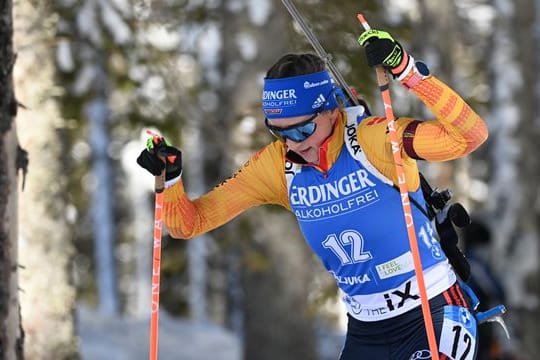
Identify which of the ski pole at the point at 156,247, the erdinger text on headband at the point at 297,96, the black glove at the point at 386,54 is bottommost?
the ski pole at the point at 156,247

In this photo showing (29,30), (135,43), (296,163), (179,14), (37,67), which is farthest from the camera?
(135,43)

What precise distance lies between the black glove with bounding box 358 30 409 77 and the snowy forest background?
1.86 meters

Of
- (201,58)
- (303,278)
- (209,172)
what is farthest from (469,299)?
(209,172)

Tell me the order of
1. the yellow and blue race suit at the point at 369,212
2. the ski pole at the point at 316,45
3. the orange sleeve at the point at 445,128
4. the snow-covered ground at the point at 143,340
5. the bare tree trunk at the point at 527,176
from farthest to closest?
the bare tree trunk at the point at 527,176 → the snow-covered ground at the point at 143,340 → the ski pole at the point at 316,45 → the yellow and blue race suit at the point at 369,212 → the orange sleeve at the point at 445,128

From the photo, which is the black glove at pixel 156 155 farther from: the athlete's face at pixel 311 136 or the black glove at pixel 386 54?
the black glove at pixel 386 54

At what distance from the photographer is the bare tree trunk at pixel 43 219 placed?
27.9ft

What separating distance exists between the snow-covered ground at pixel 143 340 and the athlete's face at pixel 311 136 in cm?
762

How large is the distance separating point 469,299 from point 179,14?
5814 mm

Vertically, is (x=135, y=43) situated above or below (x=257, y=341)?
above

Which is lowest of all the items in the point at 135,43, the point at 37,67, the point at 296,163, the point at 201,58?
the point at 296,163

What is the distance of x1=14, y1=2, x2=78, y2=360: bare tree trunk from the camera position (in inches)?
335

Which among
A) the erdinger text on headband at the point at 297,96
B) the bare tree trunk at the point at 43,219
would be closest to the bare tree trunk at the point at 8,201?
the erdinger text on headband at the point at 297,96

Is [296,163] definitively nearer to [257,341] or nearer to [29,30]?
[29,30]

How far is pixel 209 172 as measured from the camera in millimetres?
20391
